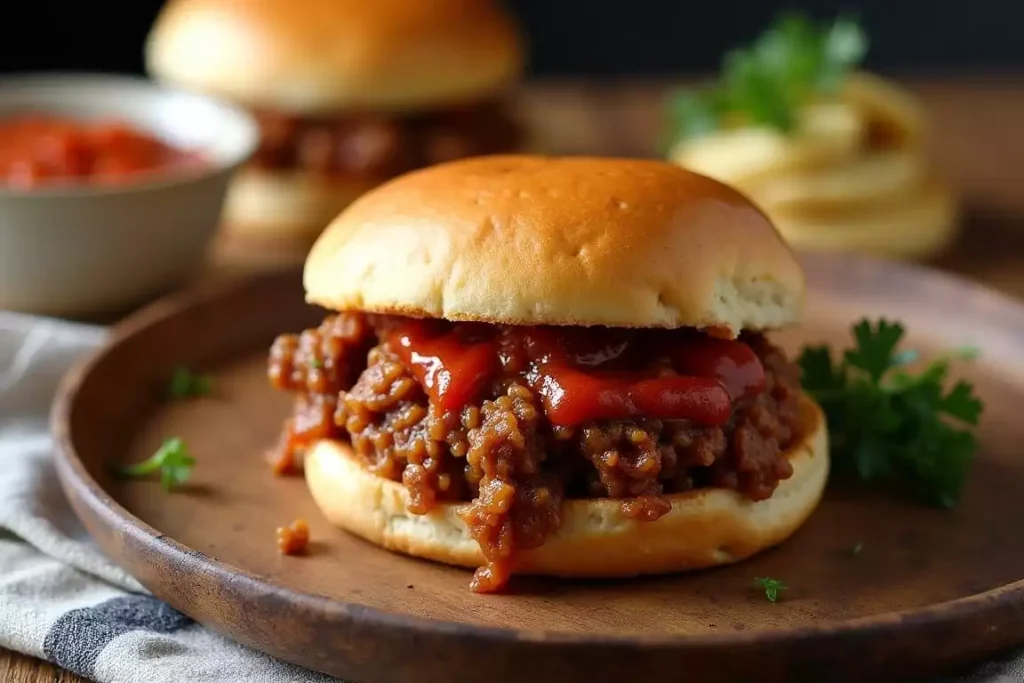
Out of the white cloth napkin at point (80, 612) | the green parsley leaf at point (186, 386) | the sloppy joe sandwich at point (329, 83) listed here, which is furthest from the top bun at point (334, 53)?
the white cloth napkin at point (80, 612)

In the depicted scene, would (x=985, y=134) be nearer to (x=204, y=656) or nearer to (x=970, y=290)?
(x=970, y=290)

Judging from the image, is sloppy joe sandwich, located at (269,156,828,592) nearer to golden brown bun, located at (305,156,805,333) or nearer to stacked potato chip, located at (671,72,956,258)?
golden brown bun, located at (305,156,805,333)

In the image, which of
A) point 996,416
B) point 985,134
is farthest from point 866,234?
point 985,134

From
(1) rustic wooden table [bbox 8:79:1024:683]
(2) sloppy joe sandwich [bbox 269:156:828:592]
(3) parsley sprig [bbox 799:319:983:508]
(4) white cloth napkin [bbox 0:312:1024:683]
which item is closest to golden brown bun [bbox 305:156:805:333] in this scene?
(2) sloppy joe sandwich [bbox 269:156:828:592]

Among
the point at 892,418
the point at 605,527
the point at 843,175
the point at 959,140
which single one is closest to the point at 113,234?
the point at 605,527

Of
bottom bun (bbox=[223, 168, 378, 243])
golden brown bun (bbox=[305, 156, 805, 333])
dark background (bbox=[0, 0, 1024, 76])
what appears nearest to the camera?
golden brown bun (bbox=[305, 156, 805, 333])

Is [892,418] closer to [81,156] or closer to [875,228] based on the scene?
[875,228]

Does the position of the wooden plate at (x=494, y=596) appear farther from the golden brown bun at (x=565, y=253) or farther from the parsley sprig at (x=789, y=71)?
the parsley sprig at (x=789, y=71)
